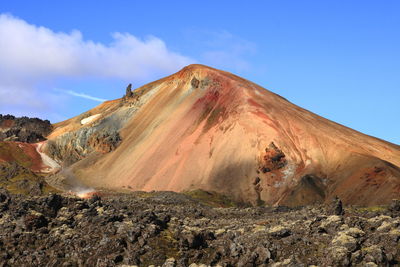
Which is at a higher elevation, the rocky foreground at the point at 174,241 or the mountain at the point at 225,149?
the mountain at the point at 225,149

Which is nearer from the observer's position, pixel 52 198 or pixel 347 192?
pixel 52 198

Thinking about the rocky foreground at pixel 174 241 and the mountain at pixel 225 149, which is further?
the mountain at pixel 225 149

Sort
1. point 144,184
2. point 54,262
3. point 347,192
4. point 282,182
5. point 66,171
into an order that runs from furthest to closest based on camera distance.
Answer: point 66,171, point 144,184, point 282,182, point 347,192, point 54,262

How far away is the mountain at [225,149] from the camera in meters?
113

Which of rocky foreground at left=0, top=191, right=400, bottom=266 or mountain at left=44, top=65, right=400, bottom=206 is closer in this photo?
rocky foreground at left=0, top=191, right=400, bottom=266

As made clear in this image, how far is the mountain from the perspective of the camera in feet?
371

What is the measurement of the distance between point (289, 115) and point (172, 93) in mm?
38529

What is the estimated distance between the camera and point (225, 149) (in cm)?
13025

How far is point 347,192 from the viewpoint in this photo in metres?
105

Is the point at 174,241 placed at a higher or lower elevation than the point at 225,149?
lower

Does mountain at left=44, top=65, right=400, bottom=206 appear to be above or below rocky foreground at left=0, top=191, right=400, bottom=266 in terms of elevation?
above

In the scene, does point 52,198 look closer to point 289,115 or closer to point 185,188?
point 185,188

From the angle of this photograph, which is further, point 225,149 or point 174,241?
point 225,149

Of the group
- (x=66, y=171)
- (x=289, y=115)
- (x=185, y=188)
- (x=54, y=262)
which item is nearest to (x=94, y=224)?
(x=54, y=262)
